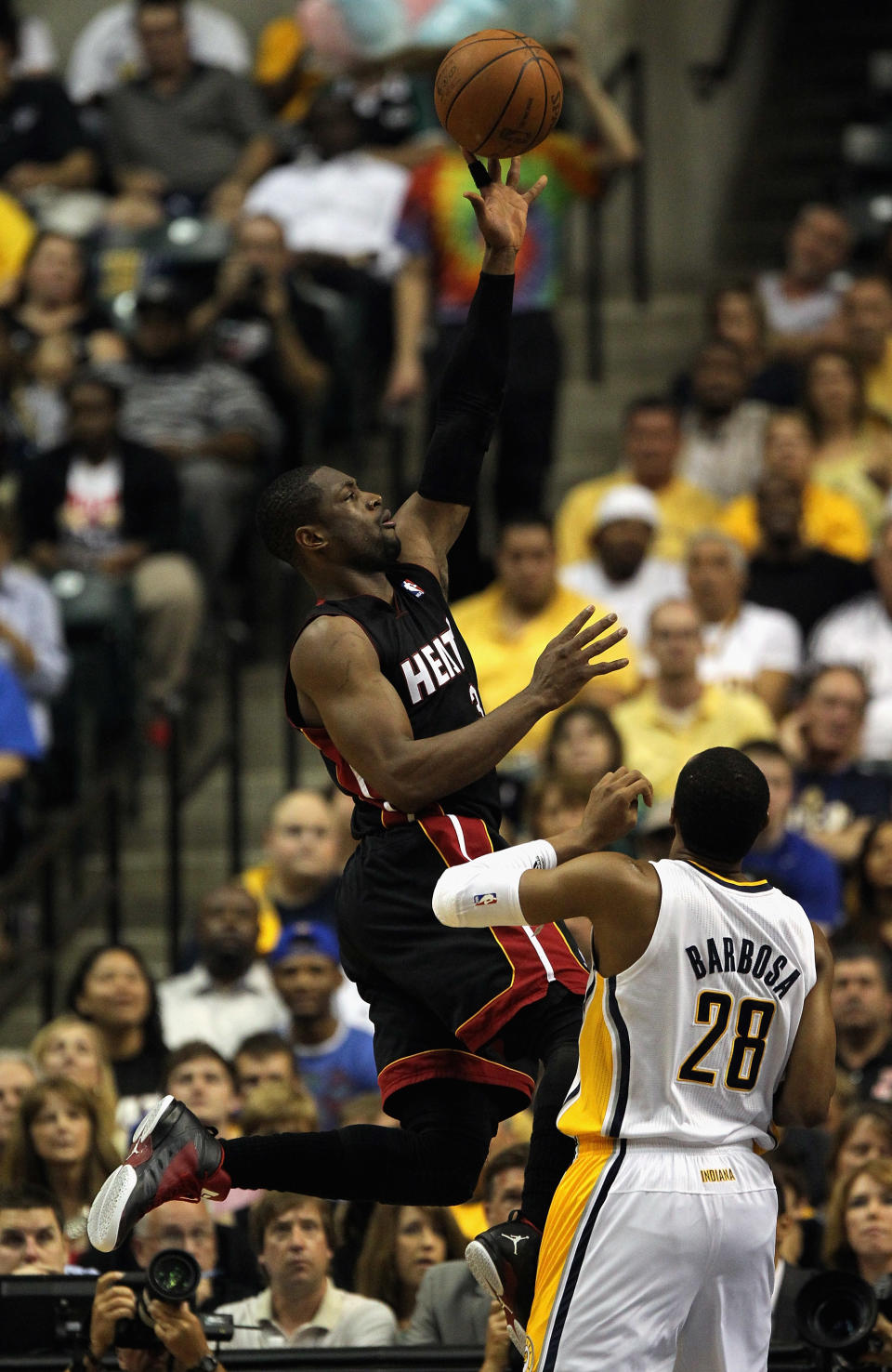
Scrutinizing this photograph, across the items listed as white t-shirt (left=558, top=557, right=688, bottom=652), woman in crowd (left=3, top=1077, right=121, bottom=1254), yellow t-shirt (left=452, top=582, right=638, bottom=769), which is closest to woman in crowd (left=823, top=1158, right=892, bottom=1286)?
woman in crowd (left=3, top=1077, right=121, bottom=1254)

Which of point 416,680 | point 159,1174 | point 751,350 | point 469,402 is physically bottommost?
point 159,1174

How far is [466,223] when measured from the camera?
1133cm

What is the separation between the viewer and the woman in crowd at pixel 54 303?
1170 centimetres

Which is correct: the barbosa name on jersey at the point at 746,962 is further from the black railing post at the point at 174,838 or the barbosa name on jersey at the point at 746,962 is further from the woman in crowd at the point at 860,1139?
the black railing post at the point at 174,838

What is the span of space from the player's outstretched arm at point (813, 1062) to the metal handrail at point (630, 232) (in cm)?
801

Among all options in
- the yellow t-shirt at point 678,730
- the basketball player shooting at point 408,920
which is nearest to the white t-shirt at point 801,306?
the yellow t-shirt at point 678,730

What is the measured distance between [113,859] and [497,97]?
457cm

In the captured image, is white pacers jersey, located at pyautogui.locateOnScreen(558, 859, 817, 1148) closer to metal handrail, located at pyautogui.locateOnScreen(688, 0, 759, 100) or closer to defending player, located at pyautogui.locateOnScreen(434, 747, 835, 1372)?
defending player, located at pyautogui.locateOnScreen(434, 747, 835, 1372)

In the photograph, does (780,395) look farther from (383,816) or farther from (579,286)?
(383,816)

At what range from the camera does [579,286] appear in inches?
525

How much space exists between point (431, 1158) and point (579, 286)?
28.6 feet

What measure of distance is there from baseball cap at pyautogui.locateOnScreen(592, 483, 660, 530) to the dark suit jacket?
4.62m

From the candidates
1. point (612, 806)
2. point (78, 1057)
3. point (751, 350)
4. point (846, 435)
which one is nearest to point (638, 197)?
point (751, 350)

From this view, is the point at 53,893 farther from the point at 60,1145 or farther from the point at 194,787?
the point at 60,1145
